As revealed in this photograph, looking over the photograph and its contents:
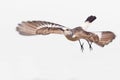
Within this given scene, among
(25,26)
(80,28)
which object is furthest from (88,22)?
(25,26)

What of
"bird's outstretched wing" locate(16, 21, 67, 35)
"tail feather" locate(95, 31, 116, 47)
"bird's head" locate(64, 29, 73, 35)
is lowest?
"tail feather" locate(95, 31, 116, 47)

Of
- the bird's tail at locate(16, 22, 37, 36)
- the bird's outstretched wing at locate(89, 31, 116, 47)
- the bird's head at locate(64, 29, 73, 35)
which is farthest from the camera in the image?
the bird's outstretched wing at locate(89, 31, 116, 47)

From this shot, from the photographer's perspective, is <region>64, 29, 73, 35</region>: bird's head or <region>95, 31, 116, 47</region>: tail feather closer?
<region>64, 29, 73, 35</region>: bird's head

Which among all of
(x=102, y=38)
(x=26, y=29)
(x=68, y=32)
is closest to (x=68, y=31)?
(x=68, y=32)

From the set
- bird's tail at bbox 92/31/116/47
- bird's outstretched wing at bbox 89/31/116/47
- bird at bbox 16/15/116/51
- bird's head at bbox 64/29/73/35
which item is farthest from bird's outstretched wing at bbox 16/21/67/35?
bird's tail at bbox 92/31/116/47

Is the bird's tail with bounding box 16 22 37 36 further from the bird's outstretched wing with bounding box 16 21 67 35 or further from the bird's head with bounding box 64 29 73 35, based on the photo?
the bird's head with bounding box 64 29 73 35

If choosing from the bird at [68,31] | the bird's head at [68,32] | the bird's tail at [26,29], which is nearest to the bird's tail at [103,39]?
the bird at [68,31]

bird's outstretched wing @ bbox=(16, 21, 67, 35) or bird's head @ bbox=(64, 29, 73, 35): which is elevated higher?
bird's outstretched wing @ bbox=(16, 21, 67, 35)

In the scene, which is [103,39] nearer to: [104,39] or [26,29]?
[104,39]
